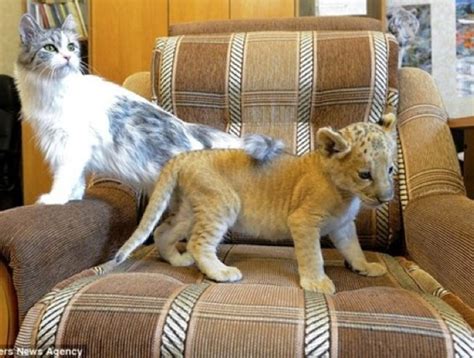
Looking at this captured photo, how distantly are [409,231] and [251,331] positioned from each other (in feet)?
1.83

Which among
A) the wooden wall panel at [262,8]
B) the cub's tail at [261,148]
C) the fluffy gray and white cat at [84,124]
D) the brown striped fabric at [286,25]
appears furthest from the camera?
the wooden wall panel at [262,8]

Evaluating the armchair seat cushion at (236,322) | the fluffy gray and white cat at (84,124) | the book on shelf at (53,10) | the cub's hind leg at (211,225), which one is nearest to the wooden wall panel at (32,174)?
A: the book on shelf at (53,10)

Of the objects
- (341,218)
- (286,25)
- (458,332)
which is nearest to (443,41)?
(286,25)

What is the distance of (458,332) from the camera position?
0.69 metres

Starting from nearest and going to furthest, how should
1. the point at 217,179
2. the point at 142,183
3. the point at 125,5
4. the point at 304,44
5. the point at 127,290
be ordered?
the point at 127,290 → the point at 217,179 → the point at 142,183 → the point at 304,44 → the point at 125,5

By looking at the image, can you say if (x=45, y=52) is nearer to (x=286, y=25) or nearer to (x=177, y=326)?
(x=286, y=25)

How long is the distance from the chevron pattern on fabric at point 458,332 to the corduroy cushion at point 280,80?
1.81ft

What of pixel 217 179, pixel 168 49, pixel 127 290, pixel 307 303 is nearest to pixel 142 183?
pixel 217 179

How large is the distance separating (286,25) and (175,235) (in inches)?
29.5

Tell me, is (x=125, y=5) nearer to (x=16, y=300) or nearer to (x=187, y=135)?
(x=187, y=135)

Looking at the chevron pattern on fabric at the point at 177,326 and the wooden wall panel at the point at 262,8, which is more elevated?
the wooden wall panel at the point at 262,8

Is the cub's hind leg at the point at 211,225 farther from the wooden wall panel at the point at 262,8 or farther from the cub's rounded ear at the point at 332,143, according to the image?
the wooden wall panel at the point at 262,8

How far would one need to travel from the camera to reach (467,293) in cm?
82

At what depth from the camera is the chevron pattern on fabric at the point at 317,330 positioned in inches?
26.5
